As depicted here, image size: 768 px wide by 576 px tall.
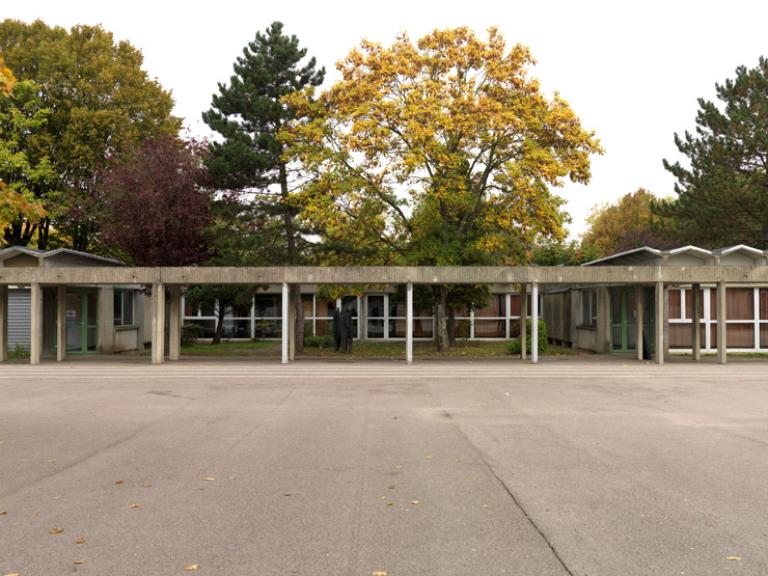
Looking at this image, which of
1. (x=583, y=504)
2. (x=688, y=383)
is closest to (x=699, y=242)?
(x=688, y=383)

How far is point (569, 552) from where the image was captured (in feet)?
15.5

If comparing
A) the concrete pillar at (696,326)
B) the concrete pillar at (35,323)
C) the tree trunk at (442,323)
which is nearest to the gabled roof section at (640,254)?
the concrete pillar at (696,326)

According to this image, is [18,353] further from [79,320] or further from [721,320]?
[721,320]

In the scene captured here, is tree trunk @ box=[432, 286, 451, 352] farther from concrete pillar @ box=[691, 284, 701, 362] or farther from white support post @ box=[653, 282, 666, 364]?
concrete pillar @ box=[691, 284, 701, 362]

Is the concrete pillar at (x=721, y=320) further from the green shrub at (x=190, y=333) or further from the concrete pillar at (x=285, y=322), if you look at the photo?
the green shrub at (x=190, y=333)

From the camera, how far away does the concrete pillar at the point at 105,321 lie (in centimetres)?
2681

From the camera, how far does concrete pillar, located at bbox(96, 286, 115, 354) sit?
2681 centimetres

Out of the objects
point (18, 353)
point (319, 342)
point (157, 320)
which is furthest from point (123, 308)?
point (157, 320)

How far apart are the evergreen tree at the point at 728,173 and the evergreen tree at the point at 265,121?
1890cm

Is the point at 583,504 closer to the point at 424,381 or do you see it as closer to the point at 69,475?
the point at 69,475

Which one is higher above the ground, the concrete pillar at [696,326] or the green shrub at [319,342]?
the concrete pillar at [696,326]

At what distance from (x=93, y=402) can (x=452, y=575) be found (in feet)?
33.1

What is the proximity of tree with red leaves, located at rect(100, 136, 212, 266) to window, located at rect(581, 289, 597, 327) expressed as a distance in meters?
14.4

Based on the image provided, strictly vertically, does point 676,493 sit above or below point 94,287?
below
